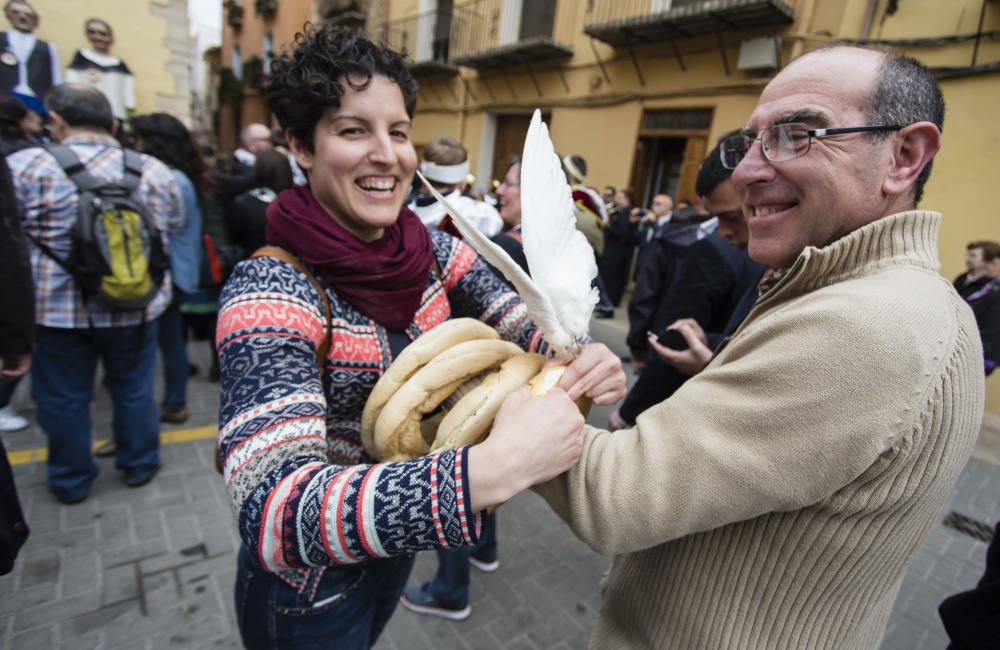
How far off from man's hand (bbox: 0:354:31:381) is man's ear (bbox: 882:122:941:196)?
3089mm

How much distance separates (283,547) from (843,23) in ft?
32.4

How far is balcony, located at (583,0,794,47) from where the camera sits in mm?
7992

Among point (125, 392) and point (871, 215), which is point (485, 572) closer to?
point (125, 392)

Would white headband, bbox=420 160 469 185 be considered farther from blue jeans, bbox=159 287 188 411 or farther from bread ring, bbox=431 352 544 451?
bread ring, bbox=431 352 544 451

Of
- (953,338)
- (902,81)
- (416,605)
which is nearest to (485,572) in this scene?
(416,605)

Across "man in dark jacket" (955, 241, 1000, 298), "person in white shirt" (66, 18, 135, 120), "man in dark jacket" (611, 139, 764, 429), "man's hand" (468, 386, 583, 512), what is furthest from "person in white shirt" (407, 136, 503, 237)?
"man in dark jacket" (955, 241, 1000, 298)

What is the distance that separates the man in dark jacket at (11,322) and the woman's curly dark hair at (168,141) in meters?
2.36

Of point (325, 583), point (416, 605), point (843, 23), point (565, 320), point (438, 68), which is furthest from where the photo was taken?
point (438, 68)

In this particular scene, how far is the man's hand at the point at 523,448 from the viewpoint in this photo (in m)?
0.88

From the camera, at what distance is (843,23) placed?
743cm

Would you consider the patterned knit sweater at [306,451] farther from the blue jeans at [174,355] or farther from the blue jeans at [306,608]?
the blue jeans at [174,355]

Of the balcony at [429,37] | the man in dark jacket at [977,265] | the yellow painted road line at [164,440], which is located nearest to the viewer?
the yellow painted road line at [164,440]

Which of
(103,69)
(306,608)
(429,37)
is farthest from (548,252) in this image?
(429,37)

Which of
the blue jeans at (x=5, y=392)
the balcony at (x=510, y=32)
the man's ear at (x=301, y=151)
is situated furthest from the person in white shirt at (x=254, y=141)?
the balcony at (x=510, y=32)
